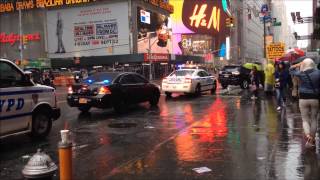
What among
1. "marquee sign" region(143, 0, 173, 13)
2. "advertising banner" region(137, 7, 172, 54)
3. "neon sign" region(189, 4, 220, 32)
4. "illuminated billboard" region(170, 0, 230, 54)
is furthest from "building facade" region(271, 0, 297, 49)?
"advertising banner" region(137, 7, 172, 54)

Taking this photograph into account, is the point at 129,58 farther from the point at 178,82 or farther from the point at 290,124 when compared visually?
the point at 290,124

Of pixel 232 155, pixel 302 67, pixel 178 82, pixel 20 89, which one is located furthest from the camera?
pixel 178 82

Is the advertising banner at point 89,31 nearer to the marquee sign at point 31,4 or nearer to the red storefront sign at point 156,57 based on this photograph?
the marquee sign at point 31,4

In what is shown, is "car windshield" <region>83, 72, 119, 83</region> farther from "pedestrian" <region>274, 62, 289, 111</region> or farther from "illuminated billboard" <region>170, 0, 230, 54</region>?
"illuminated billboard" <region>170, 0, 230, 54</region>

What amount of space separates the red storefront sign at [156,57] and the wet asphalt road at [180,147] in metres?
48.2

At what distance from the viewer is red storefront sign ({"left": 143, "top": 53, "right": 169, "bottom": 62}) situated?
2513 inches

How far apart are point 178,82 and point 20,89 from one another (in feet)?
49.4

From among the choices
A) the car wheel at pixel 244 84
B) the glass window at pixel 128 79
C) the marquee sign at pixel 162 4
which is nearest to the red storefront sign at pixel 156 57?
the marquee sign at pixel 162 4

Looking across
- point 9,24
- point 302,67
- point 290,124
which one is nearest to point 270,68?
point 290,124

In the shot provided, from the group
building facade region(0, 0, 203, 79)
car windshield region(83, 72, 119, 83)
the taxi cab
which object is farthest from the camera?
building facade region(0, 0, 203, 79)

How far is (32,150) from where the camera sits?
9.80m

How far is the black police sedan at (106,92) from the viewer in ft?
53.8

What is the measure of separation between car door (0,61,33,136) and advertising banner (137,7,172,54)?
182 ft

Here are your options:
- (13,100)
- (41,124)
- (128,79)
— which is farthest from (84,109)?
(13,100)
